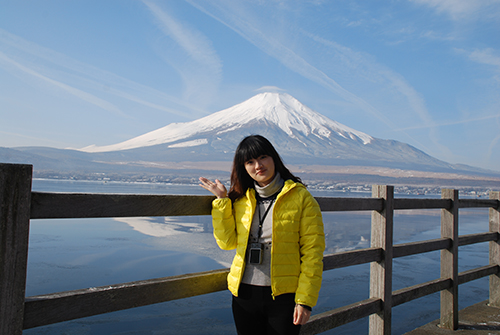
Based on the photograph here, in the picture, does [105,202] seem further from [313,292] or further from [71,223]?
[71,223]

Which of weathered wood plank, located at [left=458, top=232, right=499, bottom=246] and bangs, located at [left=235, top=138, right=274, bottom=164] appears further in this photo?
weathered wood plank, located at [left=458, top=232, right=499, bottom=246]

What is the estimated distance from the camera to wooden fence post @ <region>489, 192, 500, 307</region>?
4095 millimetres

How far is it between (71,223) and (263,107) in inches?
5654

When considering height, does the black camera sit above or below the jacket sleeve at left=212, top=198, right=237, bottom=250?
below

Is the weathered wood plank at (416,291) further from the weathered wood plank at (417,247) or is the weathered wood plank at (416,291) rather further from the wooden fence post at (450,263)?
the weathered wood plank at (417,247)

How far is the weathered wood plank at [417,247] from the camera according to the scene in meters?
2.99

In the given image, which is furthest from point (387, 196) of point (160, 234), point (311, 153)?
point (311, 153)

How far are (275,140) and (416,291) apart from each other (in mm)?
131940

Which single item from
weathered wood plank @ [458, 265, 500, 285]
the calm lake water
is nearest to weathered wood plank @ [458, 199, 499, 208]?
weathered wood plank @ [458, 265, 500, 285]

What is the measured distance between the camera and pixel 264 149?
181 centimetres

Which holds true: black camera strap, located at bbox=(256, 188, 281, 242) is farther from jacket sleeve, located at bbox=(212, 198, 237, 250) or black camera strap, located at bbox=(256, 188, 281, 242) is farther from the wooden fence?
the wooden fence

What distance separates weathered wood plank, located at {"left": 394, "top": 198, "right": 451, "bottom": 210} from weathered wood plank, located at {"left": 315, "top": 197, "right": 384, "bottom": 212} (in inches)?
10.2

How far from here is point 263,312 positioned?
5.57ft

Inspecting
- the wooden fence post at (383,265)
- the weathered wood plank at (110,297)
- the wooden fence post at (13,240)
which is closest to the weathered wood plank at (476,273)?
the wooden fence post at (383,265)
